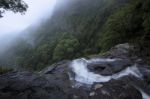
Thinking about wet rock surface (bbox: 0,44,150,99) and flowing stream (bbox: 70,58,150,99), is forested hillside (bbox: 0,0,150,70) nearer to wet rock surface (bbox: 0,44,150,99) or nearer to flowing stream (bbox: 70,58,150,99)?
flowing stream (bbox: 70,58,150,99)

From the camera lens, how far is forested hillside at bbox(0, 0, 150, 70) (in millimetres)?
30219

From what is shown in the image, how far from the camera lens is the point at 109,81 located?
48.6ft

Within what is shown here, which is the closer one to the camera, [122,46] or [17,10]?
[17,10]

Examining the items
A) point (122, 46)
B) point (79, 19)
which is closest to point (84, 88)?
point (122, 46)

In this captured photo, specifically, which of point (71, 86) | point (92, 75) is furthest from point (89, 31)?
point (71, 86)

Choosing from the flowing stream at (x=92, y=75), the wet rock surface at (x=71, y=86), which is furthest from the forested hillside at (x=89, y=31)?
the wet rock surface at (x=71, y=86)

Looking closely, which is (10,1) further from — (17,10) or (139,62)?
(139,62)

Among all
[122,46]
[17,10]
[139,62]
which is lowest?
[139,62]

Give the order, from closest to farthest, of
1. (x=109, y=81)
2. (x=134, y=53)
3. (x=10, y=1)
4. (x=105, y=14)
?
(x=10, y=1)
(x=109, y=81)
(x=134, y=53)
(x=105, y=14)

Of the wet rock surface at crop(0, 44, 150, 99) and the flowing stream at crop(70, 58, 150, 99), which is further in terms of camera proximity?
the flowing stream at crop(70, 58, 150, 99)

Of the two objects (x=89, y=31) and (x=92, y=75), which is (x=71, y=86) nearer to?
(x=92, y=75)

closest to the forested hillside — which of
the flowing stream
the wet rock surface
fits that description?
the flowing stream

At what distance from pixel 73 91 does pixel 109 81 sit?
2716 millimetres

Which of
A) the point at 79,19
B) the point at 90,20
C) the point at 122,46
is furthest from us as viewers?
the point at 79,19
